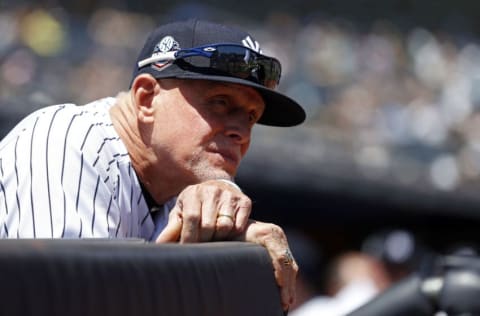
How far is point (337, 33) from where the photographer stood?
11555 millimetres

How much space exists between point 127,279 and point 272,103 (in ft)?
3.88

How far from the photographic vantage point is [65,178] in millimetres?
1981

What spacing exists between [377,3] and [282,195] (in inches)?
216

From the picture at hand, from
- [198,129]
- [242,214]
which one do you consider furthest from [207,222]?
[198,129]

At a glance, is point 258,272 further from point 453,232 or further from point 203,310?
point 453,232

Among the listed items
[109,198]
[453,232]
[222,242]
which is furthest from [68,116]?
[453,232]

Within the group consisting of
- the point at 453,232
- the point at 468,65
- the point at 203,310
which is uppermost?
the point at 468,65

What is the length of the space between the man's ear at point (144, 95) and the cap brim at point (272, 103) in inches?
0.9

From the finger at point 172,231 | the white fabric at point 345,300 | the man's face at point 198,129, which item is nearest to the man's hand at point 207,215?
the finger at point 172,231

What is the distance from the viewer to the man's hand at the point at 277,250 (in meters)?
1.99

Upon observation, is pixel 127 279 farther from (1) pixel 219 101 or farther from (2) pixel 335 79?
(2) pixel 335 79

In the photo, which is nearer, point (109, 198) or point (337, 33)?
point (109, 198)

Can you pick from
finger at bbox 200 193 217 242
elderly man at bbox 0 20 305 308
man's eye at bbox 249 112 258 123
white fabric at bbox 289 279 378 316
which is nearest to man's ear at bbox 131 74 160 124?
Result: elderly man at bbox 0 20 305 308

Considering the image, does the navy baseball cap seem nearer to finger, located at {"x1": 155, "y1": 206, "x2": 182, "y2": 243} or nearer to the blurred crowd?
finger, located at {"x1": 155, "y1": 206, "x2": 182, "y2": 243}
